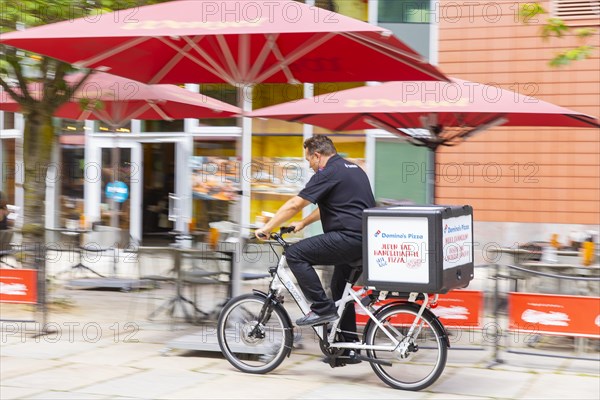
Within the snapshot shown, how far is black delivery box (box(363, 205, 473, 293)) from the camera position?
6.06 metres

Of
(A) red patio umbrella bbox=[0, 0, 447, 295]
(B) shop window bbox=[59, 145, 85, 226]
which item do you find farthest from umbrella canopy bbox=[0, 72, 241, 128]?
(B) shop window bbox=[59, 145, 85, 226]

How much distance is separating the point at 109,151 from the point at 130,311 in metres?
8.90

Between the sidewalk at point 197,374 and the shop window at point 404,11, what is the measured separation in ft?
29.1

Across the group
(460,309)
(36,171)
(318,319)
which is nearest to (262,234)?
(318,319)

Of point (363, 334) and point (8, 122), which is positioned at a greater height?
point (8, 122)

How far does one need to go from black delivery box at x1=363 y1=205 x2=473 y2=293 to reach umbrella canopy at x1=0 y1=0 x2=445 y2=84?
1317 millimetres

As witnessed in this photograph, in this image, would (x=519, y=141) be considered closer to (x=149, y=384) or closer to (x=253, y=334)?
(x=253, y=334)

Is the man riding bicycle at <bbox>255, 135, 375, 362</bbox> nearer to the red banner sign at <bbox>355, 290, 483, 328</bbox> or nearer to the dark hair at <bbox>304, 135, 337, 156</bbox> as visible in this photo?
the dark hair at <bbox>304, 135, 337, 156</bbox>

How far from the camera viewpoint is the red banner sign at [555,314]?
6.91 m

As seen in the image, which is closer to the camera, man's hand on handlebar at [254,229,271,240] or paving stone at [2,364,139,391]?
paving stone at [2,364,139,391]

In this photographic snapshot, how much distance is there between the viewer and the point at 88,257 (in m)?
15.0

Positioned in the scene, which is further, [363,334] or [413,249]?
[363,334]

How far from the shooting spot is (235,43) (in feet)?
24.1

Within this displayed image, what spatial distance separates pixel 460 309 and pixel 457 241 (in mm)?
1329
